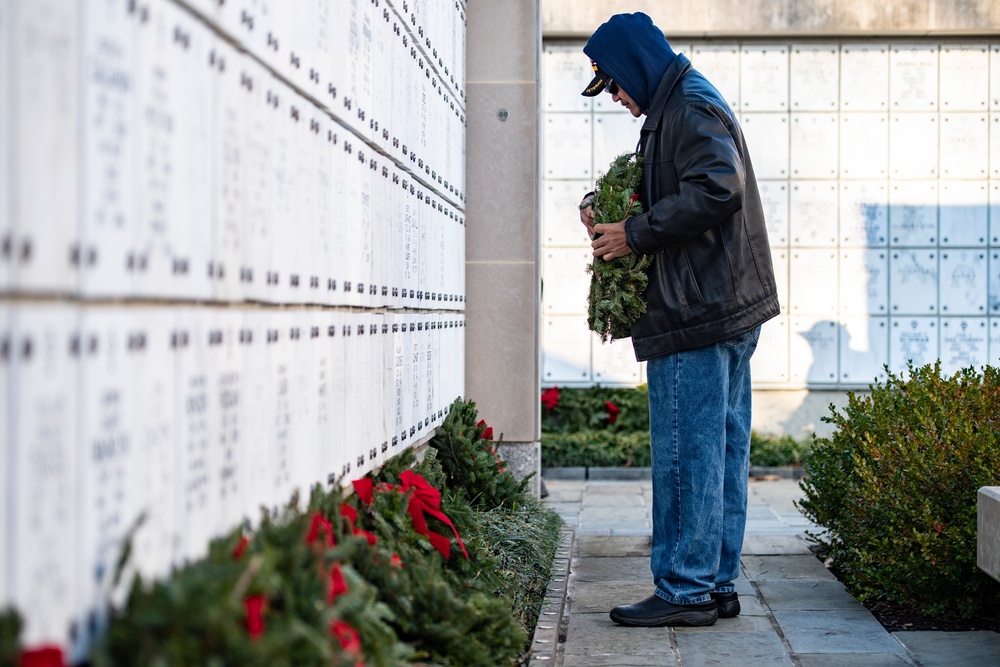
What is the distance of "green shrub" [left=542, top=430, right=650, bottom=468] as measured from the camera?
361 inches

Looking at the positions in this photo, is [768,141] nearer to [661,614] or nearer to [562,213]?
[562,213]

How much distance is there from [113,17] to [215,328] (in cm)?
66

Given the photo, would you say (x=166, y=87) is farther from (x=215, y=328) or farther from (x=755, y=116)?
(x=755, y=116)

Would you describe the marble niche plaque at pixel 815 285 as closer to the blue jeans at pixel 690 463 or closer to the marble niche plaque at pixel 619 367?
the marble niche plaque at pixel 619 367

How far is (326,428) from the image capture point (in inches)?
125

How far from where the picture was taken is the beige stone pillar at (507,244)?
670 cm

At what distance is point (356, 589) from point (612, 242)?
7.38ft

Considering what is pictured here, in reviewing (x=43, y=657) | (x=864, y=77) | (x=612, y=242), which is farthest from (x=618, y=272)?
(x=864, y=77)

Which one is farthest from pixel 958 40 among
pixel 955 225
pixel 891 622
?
pixel 891 622

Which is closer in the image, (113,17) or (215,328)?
(113,17)

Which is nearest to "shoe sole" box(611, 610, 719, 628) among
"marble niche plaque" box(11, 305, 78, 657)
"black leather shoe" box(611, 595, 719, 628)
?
"black leather shoe" box(611, 595, 719, 628)

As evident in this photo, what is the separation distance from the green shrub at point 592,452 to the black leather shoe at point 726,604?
4593mm

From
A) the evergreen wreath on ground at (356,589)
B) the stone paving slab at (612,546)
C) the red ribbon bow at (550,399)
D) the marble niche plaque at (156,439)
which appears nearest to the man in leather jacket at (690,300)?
the evergreen wreath on ground at (356,589)

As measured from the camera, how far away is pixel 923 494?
4.54 meters
